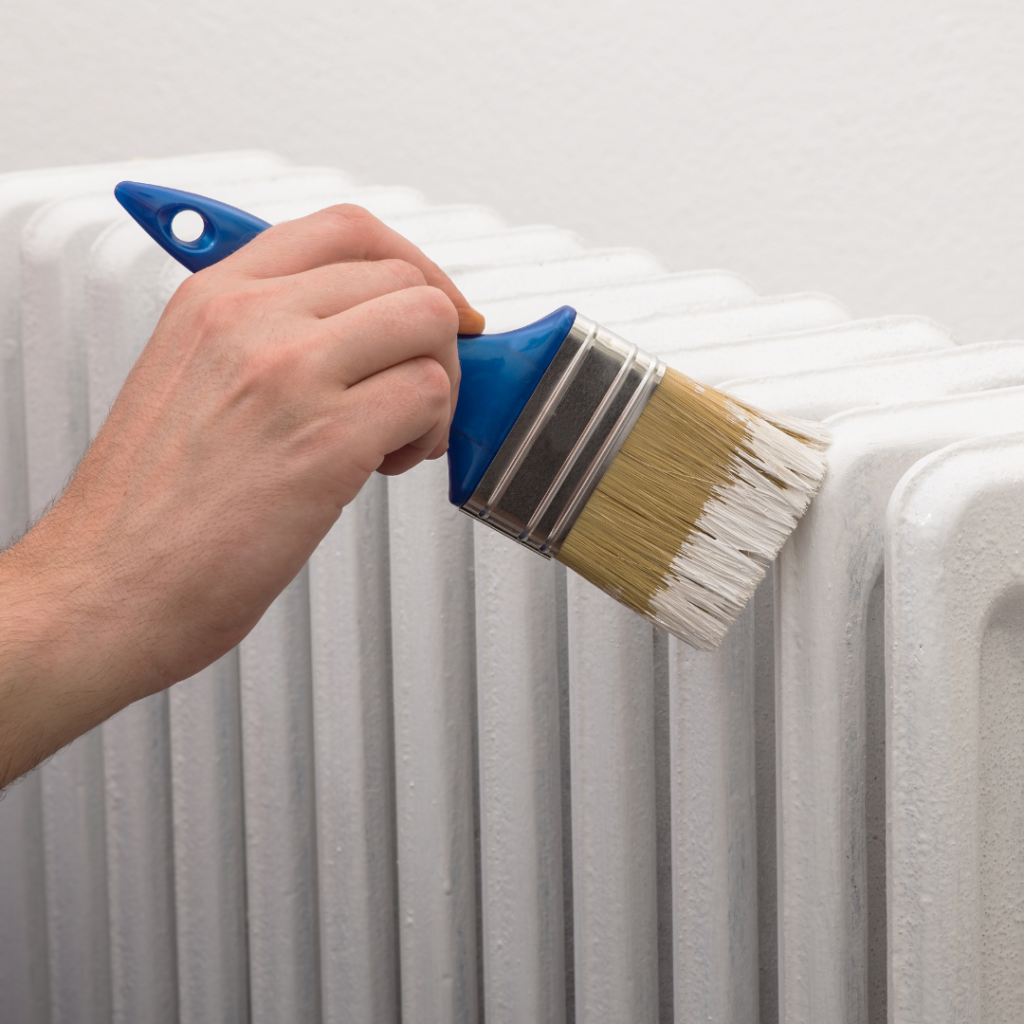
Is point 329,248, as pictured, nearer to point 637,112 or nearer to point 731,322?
point 731,322

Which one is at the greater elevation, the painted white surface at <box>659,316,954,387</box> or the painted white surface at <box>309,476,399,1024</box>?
the painted white surface at <box>659,316,954,387</box>

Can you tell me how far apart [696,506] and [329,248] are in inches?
6.2

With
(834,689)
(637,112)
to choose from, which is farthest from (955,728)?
(637,112)

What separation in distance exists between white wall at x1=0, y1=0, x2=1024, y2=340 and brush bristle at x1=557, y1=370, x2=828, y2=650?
535mm

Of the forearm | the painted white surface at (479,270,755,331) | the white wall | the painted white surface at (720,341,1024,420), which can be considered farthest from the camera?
the white wall

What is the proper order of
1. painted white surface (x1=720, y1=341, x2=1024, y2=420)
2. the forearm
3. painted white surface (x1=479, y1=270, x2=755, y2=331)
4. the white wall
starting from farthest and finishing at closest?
the white wall → painted white surface (x1=479, y1=270, x2=755, y2=331) → painted white surface (x1=720, y1=341, x2=1024, y2=420) → the forearm

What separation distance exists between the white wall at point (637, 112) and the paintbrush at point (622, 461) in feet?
1.76

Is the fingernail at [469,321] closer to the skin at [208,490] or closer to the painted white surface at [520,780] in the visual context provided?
the skin at [208,490]

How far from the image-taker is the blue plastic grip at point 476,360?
0.43m

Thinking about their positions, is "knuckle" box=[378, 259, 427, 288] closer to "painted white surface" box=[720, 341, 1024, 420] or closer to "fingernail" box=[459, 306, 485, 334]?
"fingernail" box=[459, 306, 485, 334]

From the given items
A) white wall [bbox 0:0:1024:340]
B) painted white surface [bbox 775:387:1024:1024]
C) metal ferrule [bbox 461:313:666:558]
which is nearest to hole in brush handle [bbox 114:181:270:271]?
metal ferrule [bbox 461:313:666:558]

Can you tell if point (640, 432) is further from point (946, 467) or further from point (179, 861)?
point (179, 861)

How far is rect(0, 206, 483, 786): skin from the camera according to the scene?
0.38m

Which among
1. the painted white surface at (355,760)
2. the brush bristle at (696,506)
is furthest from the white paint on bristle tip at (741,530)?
the painted white surface at (355,760)
